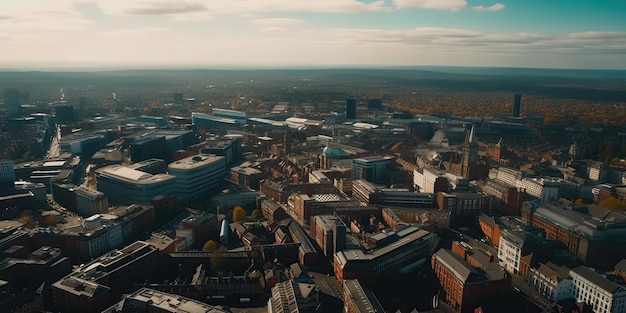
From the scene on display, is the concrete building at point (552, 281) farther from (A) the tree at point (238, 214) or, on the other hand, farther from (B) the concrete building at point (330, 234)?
(A) the tree at point (238, 214)

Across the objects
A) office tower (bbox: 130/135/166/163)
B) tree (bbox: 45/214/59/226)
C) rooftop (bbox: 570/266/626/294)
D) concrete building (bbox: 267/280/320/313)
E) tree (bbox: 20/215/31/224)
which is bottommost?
tree (bbox: 45/214/59/226)

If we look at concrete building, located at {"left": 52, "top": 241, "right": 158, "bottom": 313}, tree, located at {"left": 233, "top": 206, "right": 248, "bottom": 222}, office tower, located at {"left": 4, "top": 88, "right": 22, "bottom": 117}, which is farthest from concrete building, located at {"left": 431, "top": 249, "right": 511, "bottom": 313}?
office tower, located at {"left": 4, "top": 88, "right": 22, "bottom": 117}

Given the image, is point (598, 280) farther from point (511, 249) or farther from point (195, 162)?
point (195, 162)

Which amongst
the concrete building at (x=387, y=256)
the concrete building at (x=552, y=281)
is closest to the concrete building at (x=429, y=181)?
the concrete building at (x=387, y=256)

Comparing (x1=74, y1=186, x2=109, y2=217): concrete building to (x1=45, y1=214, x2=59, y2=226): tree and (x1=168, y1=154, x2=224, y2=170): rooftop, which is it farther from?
(x1=168, y1=154, x2=224, y2=170): rooftop

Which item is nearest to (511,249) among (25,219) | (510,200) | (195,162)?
(510,200)

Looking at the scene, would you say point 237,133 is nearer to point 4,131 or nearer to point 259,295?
point 4,131
